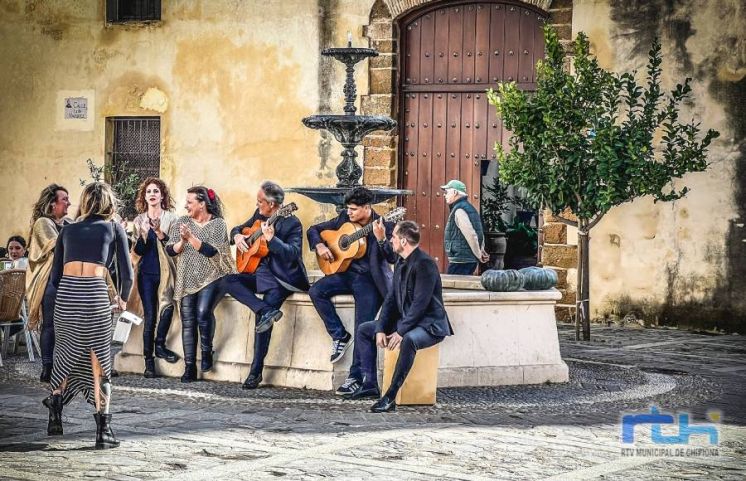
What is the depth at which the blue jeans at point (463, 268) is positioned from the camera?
14.9m

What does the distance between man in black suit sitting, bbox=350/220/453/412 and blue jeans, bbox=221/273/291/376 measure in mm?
1218

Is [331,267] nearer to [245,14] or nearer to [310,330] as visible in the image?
[310,330]

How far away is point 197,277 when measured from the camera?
11.6 m

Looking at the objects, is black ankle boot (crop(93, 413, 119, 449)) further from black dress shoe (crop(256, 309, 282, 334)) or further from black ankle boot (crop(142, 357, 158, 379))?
black ankle boot (crop(142, 357, 158, 379))

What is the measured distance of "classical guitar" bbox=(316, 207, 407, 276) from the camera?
11.1 meters

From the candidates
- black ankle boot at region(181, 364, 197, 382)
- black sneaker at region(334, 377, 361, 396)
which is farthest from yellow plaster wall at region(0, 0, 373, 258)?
black sneaker at region(334, 377, 361, 396)

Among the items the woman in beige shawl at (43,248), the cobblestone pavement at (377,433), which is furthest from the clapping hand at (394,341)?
the woman in beige shawl at (43,248)

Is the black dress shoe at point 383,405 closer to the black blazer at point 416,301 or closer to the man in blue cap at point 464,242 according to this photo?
the black blazer at point 416,301

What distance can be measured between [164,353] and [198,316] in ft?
1.77

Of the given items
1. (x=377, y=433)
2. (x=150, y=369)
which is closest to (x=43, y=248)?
(x=150, y=369)

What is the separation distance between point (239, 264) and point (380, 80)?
290 inches

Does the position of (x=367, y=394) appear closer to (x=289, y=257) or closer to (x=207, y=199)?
(x=289, y=257)

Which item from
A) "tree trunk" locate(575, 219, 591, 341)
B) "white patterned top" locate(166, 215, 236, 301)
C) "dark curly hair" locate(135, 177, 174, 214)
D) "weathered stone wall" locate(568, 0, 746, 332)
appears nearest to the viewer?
"white patterned top" locate(166, 215, 236, 301)

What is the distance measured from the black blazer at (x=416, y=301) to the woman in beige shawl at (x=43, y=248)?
302 centimetres
